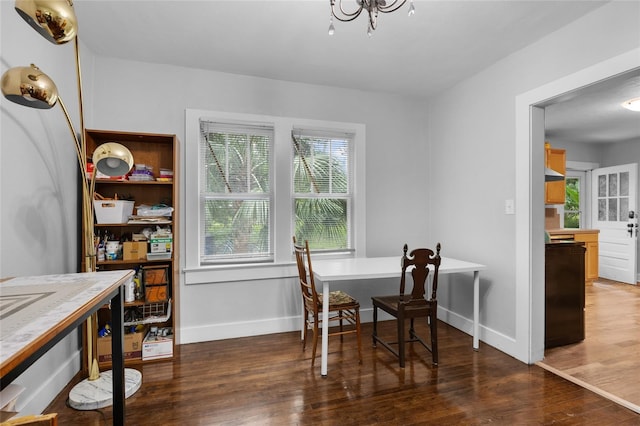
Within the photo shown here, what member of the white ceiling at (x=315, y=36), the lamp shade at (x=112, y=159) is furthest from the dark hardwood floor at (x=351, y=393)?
the white ceiling at (x=315, y=36)

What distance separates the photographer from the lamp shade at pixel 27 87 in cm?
149

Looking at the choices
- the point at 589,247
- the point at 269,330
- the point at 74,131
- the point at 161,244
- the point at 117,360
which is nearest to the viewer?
the point at 117,360

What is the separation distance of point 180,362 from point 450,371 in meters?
2.15

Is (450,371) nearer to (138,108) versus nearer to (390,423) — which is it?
(390,423)

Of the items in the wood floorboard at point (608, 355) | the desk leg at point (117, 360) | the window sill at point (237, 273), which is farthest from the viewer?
the window sill at point (237, 273)

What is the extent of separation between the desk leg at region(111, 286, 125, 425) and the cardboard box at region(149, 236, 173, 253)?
110 centimetres

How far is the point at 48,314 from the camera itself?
3.42ft

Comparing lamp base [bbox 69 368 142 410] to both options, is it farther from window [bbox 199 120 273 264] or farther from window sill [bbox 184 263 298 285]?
window [bbox 199 120 273 264]

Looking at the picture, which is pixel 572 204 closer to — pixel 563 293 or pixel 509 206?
pixel 563 293

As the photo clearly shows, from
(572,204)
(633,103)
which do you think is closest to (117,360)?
(633,103)

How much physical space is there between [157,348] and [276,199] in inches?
65.4

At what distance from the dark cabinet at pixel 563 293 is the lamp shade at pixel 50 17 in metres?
3.62

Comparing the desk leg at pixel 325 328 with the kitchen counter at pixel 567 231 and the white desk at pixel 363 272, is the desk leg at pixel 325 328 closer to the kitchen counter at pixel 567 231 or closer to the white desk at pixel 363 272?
the white desk at pixel 363 272

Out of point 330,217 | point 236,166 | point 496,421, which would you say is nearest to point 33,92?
point 236,166
